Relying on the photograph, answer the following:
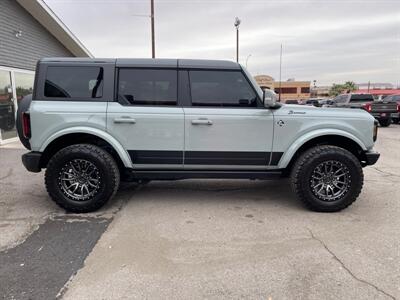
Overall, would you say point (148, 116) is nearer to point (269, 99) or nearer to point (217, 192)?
point (269, 99)

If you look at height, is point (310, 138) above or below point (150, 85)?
below

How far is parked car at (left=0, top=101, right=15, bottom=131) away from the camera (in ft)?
35.1

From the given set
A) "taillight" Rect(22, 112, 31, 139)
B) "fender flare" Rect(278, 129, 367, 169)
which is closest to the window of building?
"fender flare" Rect(278, 129, 367, 169)

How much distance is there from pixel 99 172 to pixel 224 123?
1.78 m

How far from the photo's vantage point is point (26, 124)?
14.7 ft

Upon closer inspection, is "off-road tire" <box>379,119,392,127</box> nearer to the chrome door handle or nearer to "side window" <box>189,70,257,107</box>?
"side window" <box>189,70,257,107</box>

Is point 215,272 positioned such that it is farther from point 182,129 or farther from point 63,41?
point 63,41

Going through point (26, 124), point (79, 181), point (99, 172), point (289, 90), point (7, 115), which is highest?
point (289, 90)

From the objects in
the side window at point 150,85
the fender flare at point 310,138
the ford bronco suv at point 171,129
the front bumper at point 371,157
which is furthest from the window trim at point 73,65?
the front bumper at point 371,157

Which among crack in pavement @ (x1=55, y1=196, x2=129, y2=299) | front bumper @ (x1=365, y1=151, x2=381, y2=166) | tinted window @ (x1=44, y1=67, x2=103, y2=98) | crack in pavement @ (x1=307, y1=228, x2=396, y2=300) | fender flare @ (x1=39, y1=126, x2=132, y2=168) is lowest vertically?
crack in pavement @ (x1=55, y1=196, x2=129, y2=299)

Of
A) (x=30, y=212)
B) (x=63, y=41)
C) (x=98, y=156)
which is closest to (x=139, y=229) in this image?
(x=98, y=156)

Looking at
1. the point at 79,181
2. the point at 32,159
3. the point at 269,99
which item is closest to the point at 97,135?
the point at 79,181

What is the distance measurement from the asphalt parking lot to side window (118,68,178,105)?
153cm

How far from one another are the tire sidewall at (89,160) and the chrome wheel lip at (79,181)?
0.04 metres
